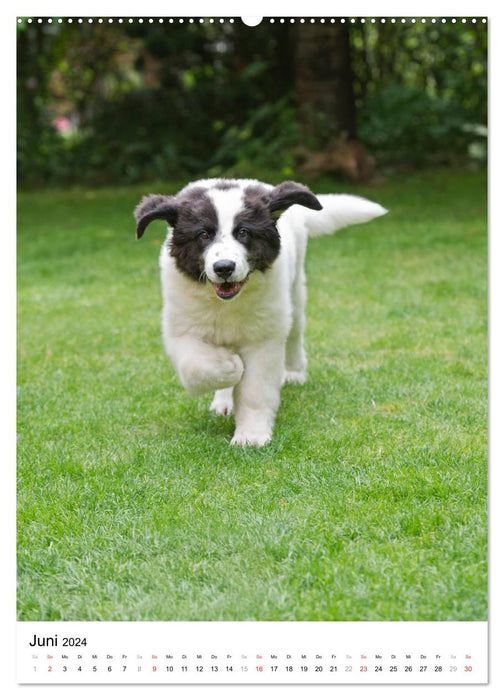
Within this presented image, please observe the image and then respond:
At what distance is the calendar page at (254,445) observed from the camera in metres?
2.63

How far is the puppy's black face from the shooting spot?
411 centimetres

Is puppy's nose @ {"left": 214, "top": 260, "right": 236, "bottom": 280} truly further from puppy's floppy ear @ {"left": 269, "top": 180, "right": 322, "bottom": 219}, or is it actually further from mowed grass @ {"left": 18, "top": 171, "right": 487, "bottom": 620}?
mowed grass @ {"left": 18, "top": 171, "right": 487, "bottom": 620}

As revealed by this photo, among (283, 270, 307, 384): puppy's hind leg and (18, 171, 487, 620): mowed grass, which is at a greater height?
(283, 270, 307, 384): puppy's hind leg

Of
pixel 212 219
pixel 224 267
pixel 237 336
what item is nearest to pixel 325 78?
pixel 237 336

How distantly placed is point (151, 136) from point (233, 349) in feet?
32.9

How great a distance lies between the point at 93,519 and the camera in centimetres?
364

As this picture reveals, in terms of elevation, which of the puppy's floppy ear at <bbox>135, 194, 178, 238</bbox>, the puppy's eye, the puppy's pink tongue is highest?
the puppy's floppy ear at <bbox>135, 194, 178, 238</bbox>

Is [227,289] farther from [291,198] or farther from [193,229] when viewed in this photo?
[291,198]

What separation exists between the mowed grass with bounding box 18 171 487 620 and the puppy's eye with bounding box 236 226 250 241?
3.28 feet

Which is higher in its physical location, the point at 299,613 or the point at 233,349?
the point at 233,349

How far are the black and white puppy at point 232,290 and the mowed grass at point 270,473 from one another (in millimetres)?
269

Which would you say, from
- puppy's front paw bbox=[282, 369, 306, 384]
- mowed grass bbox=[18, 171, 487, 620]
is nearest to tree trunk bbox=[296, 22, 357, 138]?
mowed grass bbox=[18, 171, 487, 620]
